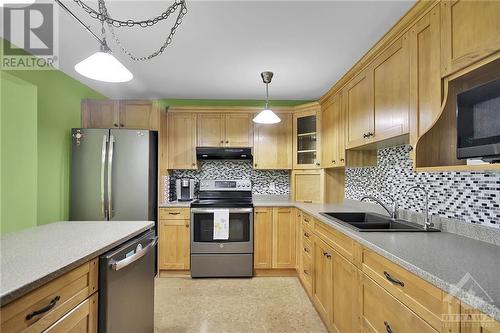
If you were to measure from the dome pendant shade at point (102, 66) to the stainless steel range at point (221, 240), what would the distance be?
79.7 inches

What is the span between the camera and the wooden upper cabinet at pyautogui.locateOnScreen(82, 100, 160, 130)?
10.0 ft

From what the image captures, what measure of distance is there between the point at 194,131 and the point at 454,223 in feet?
9.58

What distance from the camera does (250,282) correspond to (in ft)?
9.78

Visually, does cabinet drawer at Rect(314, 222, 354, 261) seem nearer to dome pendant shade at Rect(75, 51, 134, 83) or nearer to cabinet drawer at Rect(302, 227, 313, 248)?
cabinet drawer at Rect(302, 227, 313, 248)

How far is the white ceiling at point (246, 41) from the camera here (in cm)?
163

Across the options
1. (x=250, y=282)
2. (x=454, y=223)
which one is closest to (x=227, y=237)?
(x=250, y=282)

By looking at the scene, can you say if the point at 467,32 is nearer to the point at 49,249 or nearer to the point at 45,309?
the point at 45,309

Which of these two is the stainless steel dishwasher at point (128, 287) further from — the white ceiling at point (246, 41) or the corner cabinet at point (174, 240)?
the white ceiling at point (246, 41)

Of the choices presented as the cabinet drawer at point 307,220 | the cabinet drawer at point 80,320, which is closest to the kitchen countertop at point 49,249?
the cabinet drawer at point 80,320

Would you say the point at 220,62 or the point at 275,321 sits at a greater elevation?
the point at 220,62

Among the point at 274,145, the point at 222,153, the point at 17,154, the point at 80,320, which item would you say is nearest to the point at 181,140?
the point at 222,153

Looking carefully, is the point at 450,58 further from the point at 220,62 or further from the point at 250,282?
the point at 250,282

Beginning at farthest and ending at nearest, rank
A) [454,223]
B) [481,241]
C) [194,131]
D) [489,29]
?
[194,131] < [454,223] < [481,241] < [489,29]

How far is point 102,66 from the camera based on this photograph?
1.21 meters
